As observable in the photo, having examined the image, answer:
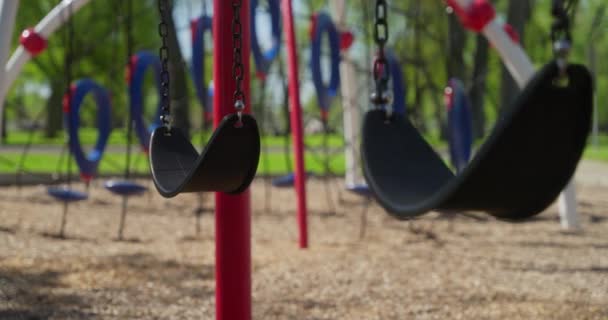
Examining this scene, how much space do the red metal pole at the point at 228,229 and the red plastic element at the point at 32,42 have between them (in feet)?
11.6

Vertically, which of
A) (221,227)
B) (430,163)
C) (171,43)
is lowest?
(221,227)

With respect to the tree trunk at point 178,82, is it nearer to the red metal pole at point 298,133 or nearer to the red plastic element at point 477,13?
the red metal pole at point 298,133

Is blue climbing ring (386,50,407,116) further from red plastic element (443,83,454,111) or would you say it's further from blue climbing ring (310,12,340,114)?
blue climbing ring (310,12,340,114)

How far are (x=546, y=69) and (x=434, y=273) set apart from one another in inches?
126

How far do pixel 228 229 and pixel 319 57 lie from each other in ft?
12.0

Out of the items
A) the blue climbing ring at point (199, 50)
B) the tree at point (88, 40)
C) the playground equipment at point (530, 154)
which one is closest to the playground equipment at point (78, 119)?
the blue climbing ring at point (199, 50)

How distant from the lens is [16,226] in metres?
5.84

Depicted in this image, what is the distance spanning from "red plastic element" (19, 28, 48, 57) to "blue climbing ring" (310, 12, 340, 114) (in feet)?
7.92

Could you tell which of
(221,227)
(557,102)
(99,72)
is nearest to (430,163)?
(557,102)

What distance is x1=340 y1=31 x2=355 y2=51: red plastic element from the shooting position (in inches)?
263

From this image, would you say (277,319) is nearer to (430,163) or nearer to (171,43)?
(430,163)

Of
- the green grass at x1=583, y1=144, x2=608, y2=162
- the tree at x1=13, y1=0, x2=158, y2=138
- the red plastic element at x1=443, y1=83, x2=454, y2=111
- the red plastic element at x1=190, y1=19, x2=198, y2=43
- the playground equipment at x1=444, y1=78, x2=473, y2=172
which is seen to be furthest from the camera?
the tree at x1=13, y1=0, x2=158, y2=138

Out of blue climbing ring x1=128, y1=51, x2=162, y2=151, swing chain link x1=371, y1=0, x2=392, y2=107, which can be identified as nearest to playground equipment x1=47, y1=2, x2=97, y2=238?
blue climbing ring x1=128, y1=51, x2=162, y2=151

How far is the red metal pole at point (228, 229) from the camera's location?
2.68 m
